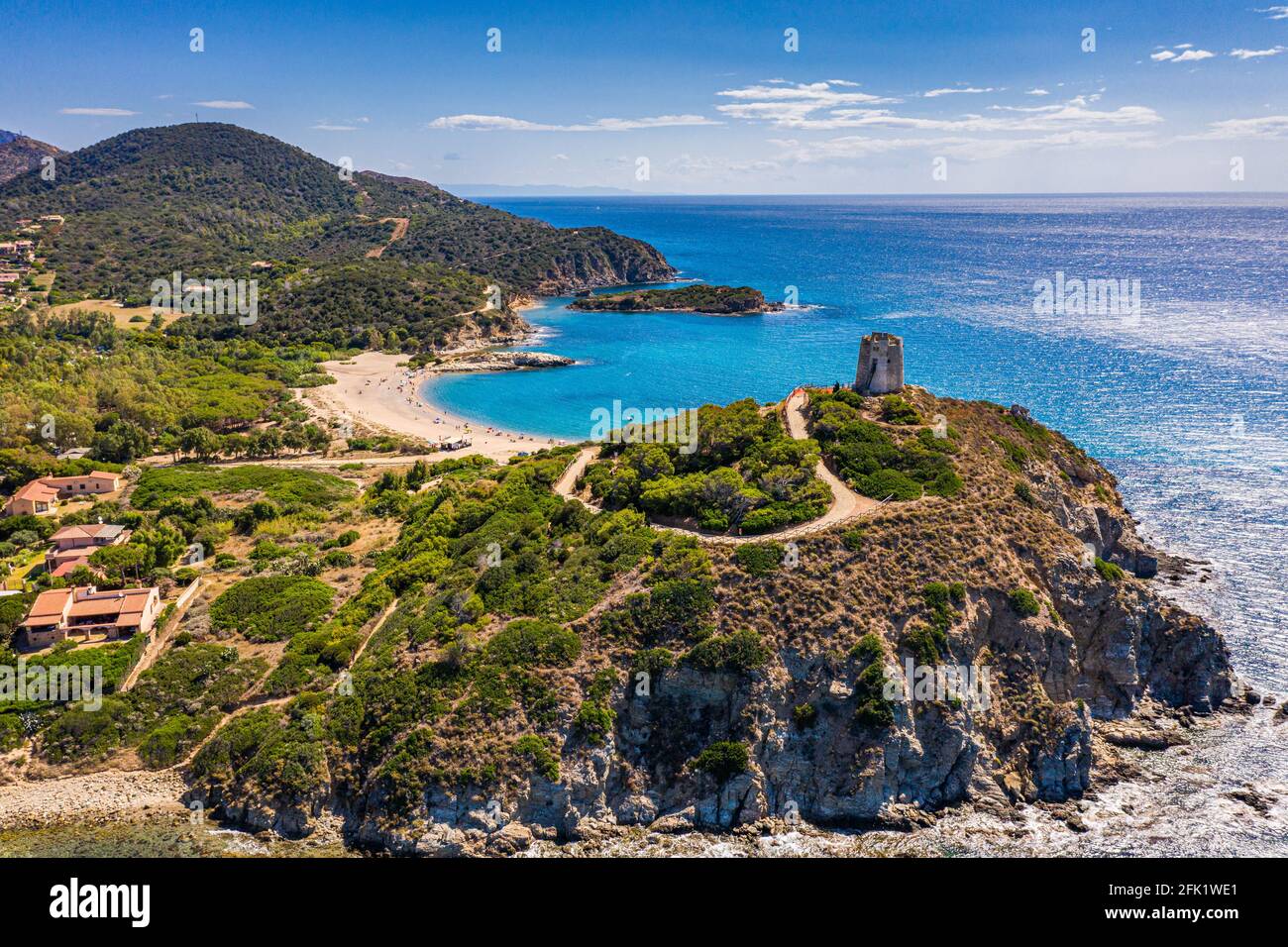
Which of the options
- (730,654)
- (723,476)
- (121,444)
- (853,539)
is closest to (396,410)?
(121,444)

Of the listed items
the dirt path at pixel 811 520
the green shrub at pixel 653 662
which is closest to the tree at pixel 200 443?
the dirt path at pixel 811 520

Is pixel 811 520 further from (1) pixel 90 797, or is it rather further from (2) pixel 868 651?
(1) pixel 90 797

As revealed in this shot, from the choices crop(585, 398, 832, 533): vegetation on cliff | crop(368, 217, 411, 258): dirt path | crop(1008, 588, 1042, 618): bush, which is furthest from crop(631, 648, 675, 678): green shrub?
crop(368, 217, 411, 258): dirt path

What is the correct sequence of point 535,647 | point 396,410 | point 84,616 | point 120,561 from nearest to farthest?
point 535,647 → point 84,616 → point 120,561 → point 396,410

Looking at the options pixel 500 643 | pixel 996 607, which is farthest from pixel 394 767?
pixel 996 607

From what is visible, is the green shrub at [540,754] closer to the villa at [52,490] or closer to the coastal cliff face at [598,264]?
the villa at [52,490]

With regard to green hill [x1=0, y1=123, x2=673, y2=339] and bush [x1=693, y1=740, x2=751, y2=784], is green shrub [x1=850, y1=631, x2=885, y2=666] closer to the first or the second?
bush [x1=693, y1=740, x2=751, y2=784]

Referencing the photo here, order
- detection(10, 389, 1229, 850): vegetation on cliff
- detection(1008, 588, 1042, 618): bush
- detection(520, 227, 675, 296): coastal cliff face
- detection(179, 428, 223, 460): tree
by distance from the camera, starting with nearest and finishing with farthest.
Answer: detection(10, 389, 1229, 850): vegetation on cliff < detection(1008, 588, 1042, 618): bush < detection(179, 428, 223, 460): tree < detection(520, 227, 675, 296): coastal cliff face
